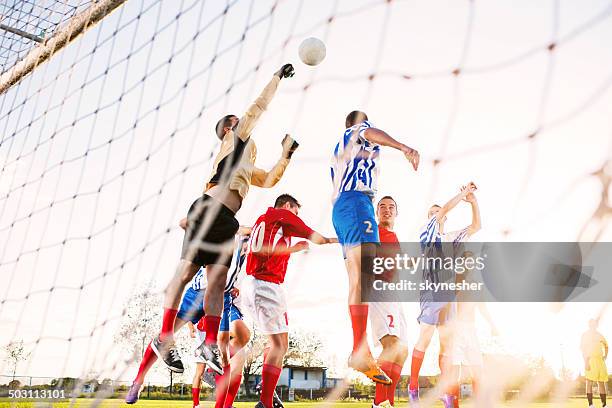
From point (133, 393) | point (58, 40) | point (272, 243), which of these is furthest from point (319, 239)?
point (58, 40)

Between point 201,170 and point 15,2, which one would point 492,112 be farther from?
point 15,2

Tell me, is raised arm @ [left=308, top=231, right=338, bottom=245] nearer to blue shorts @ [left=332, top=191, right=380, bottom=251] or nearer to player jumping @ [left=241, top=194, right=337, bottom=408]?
player jumping @ [left=241, top=194, right=337, bottom=408]

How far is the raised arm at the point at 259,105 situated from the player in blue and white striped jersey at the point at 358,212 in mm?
487

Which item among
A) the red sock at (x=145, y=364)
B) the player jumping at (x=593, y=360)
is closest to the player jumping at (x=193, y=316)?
the red sock at (x=145, y=364)

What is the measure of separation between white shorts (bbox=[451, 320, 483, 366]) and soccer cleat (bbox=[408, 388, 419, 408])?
35cm

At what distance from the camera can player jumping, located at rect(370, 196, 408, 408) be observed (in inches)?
134

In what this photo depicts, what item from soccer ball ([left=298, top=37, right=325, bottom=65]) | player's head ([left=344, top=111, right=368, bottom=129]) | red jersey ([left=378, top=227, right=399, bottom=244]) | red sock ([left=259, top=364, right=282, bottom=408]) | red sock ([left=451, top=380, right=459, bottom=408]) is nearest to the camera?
player's head ([left=344, top=111, right=368, bottom=129])

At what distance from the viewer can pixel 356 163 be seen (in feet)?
9.39

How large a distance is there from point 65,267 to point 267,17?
2.29 meters

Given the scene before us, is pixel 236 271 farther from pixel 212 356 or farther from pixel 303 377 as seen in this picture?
pixel 303 377

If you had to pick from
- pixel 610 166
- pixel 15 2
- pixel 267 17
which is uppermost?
pixel 15 2

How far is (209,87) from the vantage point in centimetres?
416

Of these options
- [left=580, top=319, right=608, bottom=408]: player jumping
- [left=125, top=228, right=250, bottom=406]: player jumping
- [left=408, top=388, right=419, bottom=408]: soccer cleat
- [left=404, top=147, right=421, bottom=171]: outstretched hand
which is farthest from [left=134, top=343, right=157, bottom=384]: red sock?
[left=580, top=319, right=608, bottom=408]: player jumping

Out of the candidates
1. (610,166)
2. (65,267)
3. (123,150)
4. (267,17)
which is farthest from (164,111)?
(610,166)
